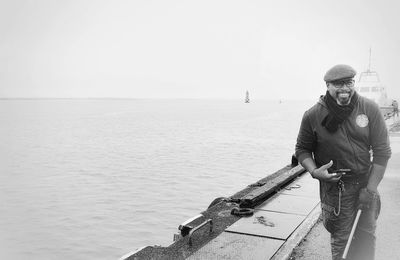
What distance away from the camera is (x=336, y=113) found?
12.2 feet

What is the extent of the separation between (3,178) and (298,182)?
17.0 m

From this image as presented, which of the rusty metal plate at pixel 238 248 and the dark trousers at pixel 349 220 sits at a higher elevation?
the dark trousers at pixel 349 220

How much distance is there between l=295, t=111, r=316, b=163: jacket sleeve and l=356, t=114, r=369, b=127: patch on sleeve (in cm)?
45

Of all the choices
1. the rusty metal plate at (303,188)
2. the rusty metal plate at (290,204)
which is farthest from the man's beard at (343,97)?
the rusty metal plate at (303,188)

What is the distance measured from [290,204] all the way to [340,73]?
15.2ft

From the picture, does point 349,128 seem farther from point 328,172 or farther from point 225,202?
point 225,202

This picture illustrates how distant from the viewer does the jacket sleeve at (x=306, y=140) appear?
13.0 feet

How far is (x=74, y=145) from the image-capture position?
119ft

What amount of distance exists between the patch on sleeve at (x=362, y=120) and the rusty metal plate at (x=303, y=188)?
5.18 m

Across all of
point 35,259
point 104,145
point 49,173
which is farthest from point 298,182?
point 104,145

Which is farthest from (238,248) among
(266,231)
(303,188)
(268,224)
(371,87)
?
(371,87)

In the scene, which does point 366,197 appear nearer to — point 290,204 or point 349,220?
point 349,220

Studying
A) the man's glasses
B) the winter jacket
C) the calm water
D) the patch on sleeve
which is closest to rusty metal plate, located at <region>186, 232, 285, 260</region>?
the winter jacket

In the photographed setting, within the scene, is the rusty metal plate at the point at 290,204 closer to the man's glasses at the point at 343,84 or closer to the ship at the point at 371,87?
the man's glasses at the point at 343,84
